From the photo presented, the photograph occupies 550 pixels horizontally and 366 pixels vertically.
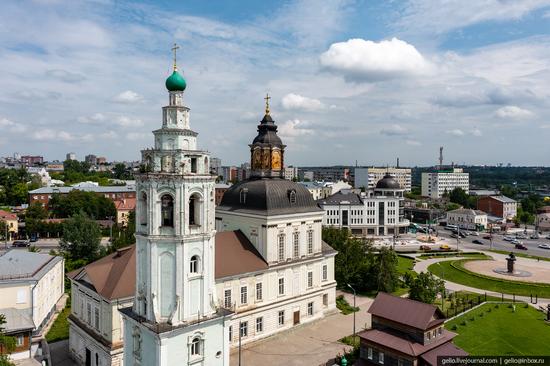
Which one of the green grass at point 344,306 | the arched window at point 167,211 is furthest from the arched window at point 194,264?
the green grass at point 344,306

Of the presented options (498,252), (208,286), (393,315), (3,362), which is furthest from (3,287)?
(498,252)

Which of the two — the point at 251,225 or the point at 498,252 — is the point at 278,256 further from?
the point at 498,252

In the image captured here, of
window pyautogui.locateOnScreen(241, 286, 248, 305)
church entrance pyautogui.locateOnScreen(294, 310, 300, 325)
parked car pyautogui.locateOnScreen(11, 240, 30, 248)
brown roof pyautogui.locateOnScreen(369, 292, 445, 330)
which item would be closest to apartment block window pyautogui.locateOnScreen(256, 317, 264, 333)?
window pyautogui.locateOnScreen(241, 286, 248, 305)

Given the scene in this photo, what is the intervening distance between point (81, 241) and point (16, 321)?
81.4 ft

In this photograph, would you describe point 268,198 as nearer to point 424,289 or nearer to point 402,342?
point 402,342

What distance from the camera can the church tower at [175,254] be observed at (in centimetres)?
2128

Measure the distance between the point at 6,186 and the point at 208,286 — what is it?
118m

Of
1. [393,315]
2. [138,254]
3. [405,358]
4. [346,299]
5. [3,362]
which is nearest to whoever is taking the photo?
[3,362]

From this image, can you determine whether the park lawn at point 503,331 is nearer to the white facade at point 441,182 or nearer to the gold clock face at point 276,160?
the gold clock face at point 276,160

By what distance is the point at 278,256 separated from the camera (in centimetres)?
3703

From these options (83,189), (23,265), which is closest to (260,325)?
(23,265)

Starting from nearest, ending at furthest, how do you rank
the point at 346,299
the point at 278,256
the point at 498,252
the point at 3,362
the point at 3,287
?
the point at 3,362, the point at 3,287, the point at 278,256, the point at 346,299, the point at 498,252

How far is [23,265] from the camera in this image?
37.2 metres

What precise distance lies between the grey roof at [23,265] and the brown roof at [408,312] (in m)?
28.8
